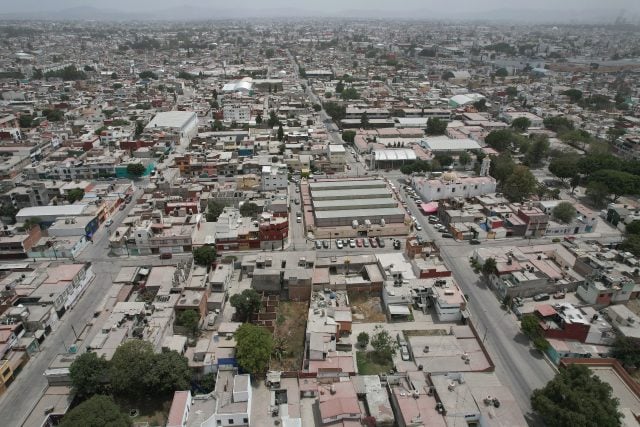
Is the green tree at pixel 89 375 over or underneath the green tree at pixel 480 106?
underneath

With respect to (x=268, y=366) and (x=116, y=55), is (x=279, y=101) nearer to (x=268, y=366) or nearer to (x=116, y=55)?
(x=268, y=366)

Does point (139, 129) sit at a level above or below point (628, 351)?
above

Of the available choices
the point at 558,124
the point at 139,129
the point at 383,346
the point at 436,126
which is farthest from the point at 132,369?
the point at 558,124

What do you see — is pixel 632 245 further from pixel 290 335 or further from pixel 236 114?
pixel 236 114

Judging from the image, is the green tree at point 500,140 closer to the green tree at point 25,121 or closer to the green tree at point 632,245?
the green tree at point 632,245

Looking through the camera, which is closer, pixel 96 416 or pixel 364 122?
pixel 96 416

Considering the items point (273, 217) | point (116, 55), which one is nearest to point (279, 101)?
point (273, 217)

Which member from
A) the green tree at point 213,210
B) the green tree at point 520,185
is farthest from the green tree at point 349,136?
the green tree at point 213,210
